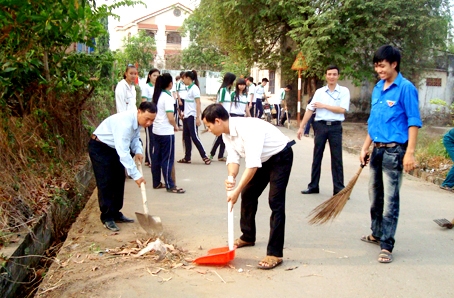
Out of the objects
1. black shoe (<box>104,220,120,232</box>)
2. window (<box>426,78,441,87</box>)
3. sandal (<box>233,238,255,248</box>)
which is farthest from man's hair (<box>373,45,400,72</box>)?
window (<box>426,78,441,87</box>)

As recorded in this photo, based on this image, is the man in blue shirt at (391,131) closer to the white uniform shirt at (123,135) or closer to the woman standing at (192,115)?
the white uniform shirt at (123,135)

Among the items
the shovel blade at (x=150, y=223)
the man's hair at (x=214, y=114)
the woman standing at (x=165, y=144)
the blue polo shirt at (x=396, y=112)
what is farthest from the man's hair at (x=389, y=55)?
the woman standing at (x=165, y=144)

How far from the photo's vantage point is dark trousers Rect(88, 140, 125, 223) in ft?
16.2

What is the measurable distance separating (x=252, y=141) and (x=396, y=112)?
1.42 metres

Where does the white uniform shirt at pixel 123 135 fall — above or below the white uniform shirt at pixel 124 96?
below

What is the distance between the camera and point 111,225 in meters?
4.97

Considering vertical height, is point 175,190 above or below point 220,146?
below

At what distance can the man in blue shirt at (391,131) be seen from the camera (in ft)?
13.3

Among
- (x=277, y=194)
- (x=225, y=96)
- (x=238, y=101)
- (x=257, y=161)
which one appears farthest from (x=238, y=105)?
(x=257, y=161)

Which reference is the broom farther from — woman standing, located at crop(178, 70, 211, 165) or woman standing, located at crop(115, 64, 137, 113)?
woman standing, located at crop(178, 70, 211, 165)

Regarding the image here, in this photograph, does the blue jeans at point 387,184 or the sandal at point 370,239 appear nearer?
the blue jeans at point 387,184

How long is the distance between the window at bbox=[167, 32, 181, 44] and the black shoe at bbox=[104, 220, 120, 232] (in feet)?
161

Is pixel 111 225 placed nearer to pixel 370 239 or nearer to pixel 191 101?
pixel 370 239

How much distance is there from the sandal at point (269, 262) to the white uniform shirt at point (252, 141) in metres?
0.84
